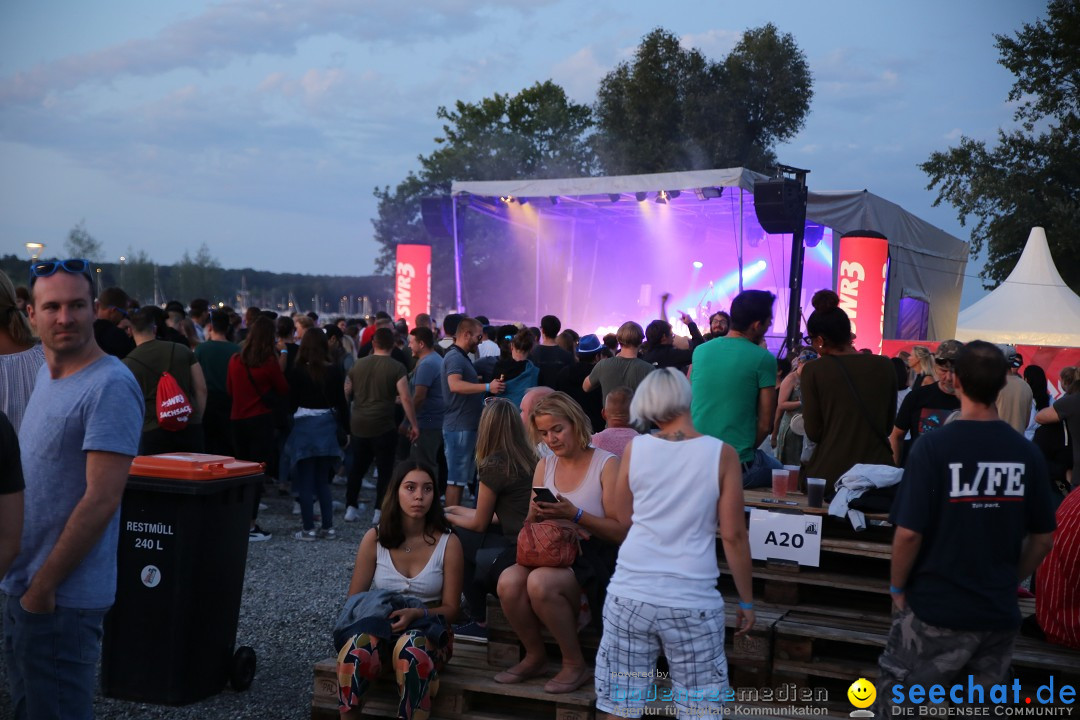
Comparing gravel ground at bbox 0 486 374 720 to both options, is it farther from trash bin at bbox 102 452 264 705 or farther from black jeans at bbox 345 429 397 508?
black jeans at bbox 345 429 397 508

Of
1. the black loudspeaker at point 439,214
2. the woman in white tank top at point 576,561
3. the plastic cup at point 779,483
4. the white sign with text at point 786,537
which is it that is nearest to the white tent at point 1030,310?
the black loudspeaker at point 439,214

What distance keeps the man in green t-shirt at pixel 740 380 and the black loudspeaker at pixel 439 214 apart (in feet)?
49.9

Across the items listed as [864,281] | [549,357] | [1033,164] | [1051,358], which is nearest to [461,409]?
[549,357]

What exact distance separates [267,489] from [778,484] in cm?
693

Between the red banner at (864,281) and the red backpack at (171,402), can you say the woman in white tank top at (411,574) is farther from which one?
the red banner at (864,281)

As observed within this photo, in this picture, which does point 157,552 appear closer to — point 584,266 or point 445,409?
point 445,409

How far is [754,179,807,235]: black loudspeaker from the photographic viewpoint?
12836mm

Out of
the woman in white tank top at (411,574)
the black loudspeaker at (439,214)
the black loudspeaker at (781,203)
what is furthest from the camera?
the black loudspeaker at (439,214)

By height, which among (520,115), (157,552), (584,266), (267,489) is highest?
(520,115)

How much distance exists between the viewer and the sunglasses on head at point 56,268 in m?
2.72

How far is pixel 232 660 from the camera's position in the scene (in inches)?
178

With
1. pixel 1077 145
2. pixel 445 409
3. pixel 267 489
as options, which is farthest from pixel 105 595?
pixel 1077 145

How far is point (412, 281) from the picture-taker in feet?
71.3

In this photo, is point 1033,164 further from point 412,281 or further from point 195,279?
point 195,279
